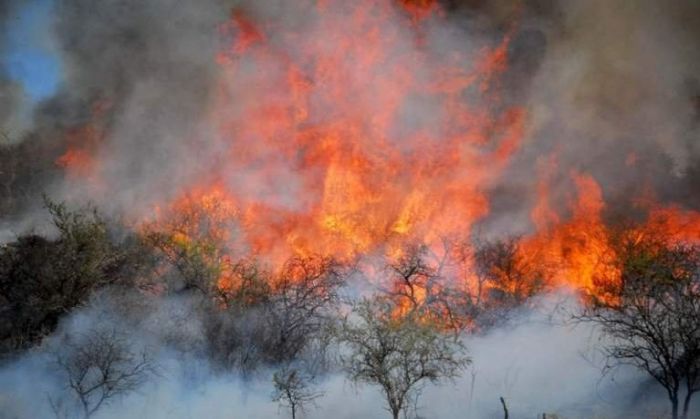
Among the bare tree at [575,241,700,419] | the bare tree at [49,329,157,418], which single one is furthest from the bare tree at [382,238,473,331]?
the bare tree at [49,329,157,418]

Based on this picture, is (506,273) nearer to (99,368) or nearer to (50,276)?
(99,368)

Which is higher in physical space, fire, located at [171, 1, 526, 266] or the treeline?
fire, located at [171, 1, 526, 266]

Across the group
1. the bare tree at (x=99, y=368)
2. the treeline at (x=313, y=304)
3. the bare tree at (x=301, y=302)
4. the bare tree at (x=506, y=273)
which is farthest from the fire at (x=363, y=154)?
the bare tree at (x=99, y=368)

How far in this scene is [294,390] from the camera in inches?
1325

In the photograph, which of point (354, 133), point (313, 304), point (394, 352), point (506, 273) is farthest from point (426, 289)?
point (354, 133)

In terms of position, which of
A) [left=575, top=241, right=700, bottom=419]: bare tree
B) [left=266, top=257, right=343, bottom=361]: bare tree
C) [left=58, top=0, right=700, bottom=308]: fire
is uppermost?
[left=58, top=0, right=700, bottom=308]: fire

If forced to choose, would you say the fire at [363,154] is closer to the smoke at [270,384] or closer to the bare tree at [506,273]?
the bare tree at [506,273]

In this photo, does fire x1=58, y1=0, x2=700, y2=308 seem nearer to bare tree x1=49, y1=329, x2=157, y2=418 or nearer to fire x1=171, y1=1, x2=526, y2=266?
fire x1=171, y1=1, x2=526, y2=266

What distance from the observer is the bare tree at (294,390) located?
1273 inches

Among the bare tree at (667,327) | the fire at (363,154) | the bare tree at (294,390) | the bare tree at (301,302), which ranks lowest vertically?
the bare tree at (667,327)

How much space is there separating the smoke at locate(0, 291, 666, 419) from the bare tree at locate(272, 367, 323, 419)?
551 mm

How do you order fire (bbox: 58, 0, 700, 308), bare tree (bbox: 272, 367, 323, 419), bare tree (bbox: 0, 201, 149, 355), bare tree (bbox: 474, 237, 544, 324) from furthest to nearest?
fire (bbox: 58, 0, 700, 308) < bare tree (bbox: 474, 237, 544, 324) < bare tree (bbox: 0, 201, 149, 355) < bare tree (bbox: 272, 367, 323, 419)

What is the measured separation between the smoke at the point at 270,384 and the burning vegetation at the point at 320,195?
27 cm

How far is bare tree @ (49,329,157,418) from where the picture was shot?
31.1 m
